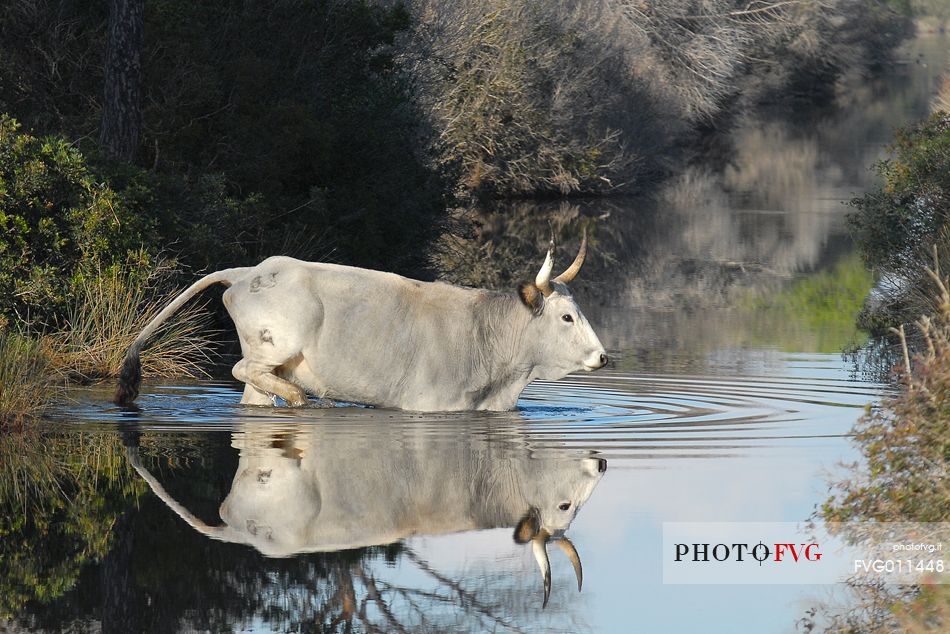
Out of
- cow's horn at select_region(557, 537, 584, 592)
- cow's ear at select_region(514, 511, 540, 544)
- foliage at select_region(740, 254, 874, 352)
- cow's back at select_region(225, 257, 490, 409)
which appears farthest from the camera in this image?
foliage at select_region(740, 254, 874, 352)

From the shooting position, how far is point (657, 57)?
5500 cm

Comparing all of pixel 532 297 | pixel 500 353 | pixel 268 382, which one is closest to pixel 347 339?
pixel 268 382

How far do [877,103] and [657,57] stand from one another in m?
29.4

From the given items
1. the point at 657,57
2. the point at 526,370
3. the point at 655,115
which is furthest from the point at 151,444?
the point at 657,57

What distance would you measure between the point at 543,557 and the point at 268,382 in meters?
5.41

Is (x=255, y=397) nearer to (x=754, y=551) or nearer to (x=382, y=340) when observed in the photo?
(x=382, y=340)

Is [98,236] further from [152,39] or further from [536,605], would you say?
[536,605]

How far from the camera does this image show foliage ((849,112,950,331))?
20594 mm

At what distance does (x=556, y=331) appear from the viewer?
14.6m

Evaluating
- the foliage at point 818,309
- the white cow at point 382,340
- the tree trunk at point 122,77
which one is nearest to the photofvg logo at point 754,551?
the white cow at point 382,340

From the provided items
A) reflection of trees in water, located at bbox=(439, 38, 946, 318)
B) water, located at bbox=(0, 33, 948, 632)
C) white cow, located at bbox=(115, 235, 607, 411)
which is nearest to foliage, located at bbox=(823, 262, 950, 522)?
water, located at bbox=(0, 33, 948, 632)

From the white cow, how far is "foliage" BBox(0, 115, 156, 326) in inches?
123

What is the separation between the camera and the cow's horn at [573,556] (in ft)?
28.5

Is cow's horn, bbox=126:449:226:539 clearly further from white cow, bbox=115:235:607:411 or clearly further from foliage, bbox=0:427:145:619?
white cow, bbox=115:235:607:411
